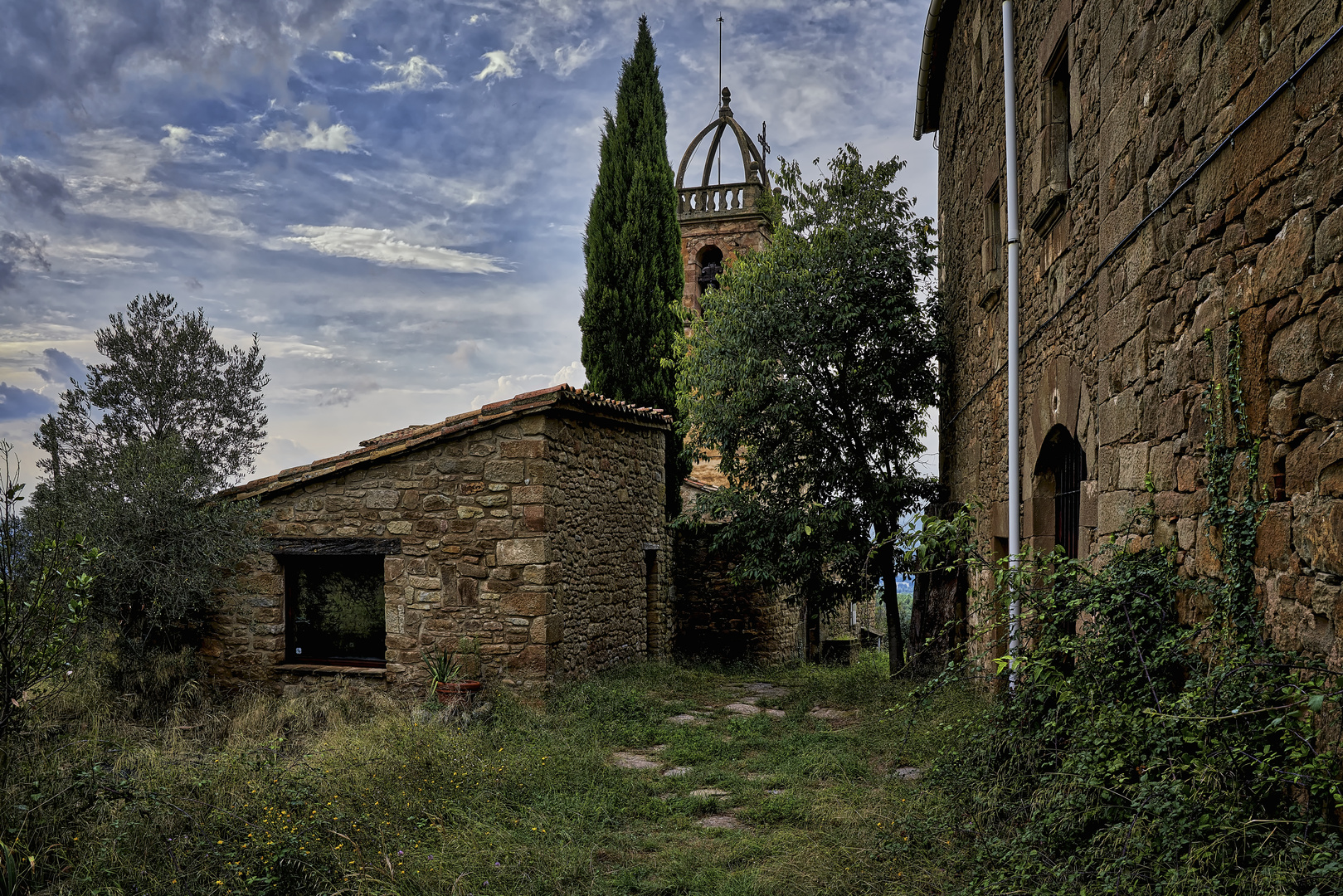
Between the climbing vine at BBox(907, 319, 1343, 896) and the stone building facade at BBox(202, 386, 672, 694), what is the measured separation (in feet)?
16.9

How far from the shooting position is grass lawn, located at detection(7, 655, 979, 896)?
3.86 meters

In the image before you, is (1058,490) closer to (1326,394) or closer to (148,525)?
(1326,394)

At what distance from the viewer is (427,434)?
8336 millimetres

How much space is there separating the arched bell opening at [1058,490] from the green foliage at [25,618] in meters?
5.73

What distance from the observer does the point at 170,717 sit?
299 inches

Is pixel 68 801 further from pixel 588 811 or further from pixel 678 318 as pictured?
pixel 678 318

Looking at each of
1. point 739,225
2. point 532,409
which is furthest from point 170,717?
point 739,225

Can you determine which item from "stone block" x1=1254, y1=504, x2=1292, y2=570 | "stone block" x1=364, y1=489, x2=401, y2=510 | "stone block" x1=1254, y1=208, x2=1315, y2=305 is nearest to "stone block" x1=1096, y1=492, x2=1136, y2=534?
"stone block" x1=1254, y1=504, x2=1292, y2=570

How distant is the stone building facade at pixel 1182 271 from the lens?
2.33m

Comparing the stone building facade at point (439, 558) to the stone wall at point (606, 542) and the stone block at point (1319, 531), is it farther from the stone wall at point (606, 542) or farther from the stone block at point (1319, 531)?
the stone block at point (1319, 531)

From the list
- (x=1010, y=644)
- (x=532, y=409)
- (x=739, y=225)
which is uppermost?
(x=739, y=225)

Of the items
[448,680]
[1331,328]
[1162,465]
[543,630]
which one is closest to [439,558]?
[448,680]

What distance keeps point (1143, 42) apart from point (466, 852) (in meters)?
4.98

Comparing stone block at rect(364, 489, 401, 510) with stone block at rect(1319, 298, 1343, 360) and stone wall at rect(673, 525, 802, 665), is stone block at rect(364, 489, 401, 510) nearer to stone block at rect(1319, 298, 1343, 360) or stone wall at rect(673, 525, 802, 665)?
stone wall at rect(673, 525, 802, 665)
